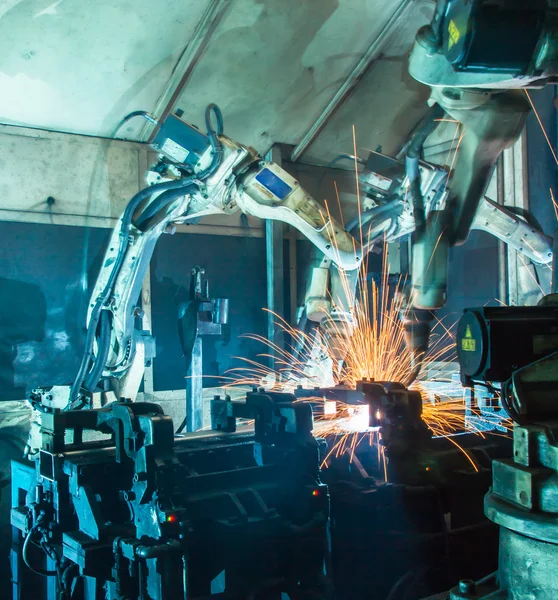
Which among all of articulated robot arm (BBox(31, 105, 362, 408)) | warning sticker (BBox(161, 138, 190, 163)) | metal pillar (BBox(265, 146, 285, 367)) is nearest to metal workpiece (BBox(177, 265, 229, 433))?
articulated robot arm (BBox(31, 105, 362, 408))

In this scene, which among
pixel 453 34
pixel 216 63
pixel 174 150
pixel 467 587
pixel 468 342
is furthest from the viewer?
pixel 216 63

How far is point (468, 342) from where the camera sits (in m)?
1.72

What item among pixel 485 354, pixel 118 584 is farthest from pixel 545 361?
pixel 118 584

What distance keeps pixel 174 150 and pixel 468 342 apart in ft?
9.50

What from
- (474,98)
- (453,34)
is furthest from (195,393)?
(453,34)

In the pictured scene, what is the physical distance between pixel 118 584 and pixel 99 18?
3.81 m

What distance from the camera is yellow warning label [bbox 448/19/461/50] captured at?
214cm

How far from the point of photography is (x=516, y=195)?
571cm

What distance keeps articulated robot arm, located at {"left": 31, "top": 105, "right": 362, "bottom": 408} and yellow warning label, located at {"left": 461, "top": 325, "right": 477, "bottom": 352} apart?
2.42 m

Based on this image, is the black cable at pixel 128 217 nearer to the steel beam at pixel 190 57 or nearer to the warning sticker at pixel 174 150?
the warning sticker at pixel 174 150

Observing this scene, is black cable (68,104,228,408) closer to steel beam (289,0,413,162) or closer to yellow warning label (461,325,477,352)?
steel beam (289,0,413,162)

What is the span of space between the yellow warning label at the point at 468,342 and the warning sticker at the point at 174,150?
2827 millimetres

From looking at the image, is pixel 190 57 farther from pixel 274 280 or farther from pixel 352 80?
pixel 274 280

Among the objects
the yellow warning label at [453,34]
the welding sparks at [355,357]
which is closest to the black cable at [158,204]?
the welding sparks at [355,357]
